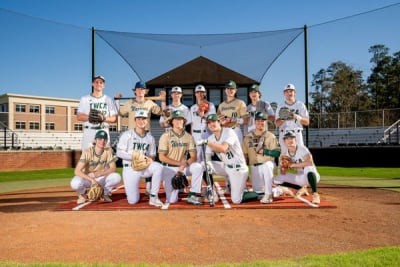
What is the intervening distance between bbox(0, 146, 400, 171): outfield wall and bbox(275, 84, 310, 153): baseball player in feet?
32.7

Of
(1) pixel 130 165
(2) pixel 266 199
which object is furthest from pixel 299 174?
(1) pixel 130 165

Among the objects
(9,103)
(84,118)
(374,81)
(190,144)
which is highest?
(374,81)

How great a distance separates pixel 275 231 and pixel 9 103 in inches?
1514

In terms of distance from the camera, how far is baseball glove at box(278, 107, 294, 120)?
6.96 meters

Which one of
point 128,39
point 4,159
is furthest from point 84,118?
point 4,159

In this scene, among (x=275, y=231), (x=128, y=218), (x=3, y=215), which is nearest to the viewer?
(x=275, y=231)

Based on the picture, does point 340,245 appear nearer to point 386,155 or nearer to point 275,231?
point 275,231

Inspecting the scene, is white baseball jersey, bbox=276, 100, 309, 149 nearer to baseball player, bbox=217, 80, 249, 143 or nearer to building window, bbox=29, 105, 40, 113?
baseball player, bbox=217, 80, 249, 143

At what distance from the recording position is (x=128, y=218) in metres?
5.11

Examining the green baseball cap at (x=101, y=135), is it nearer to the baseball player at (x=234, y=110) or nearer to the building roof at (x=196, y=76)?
the baseball player at (x=234, y=110)

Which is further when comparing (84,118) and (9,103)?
(9,103)

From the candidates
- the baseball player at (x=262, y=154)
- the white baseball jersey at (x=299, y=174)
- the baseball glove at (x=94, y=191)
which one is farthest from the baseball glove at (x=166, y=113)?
the white baseball jersey at (x=299, y=174)

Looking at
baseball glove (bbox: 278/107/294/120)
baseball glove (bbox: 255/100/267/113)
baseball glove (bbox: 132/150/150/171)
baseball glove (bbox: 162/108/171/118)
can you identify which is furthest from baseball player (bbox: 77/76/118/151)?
baseball glove (bbox: 278/107/294/120)

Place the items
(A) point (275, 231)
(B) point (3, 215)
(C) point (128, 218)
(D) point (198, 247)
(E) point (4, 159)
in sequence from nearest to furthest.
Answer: (D) point (198, 247) → (A) point (275, 231) → (C) point (128, 218) → (B) point (3, 215) → (E) point (4, 159)
